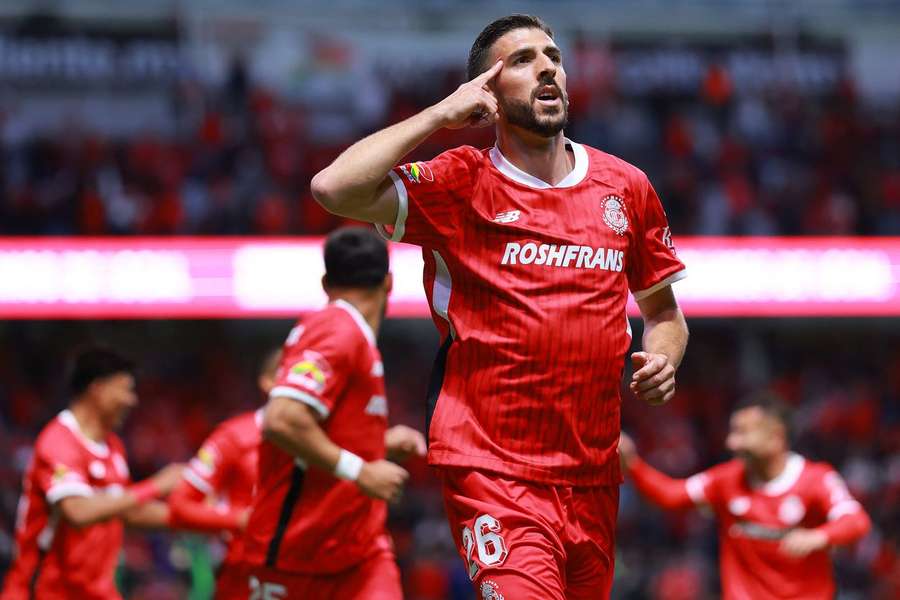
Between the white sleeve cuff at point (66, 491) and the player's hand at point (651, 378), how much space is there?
3.22 m

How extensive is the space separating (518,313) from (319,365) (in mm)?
1103

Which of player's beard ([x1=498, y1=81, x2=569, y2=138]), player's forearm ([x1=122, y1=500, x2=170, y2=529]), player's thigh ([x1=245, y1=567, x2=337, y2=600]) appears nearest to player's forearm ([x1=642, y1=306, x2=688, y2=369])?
player's beard ([x1=498, y1=81, x2=569, y2=138])

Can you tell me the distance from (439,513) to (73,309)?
4.15 meters

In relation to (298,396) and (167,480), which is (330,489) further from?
A: (167,480)

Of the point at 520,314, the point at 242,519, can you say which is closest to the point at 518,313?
the point at 520,314

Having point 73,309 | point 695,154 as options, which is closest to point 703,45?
point 695,154

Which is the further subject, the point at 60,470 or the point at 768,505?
the point at 768,505

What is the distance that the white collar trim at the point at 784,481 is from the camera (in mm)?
6770

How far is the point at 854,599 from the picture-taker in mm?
12734

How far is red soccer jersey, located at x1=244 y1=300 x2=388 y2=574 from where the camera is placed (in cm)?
469

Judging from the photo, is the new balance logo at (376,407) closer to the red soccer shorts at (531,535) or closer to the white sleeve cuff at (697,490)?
the red soccer shorts at (531,535)

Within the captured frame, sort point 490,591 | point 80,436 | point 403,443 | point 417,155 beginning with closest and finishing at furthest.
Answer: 1. point 490,591
2. point 403,443
3. point 80,436
4. point 417,155

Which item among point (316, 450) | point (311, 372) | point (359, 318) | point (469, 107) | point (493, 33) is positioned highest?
point (493, 33)

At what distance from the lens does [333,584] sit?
477cm
